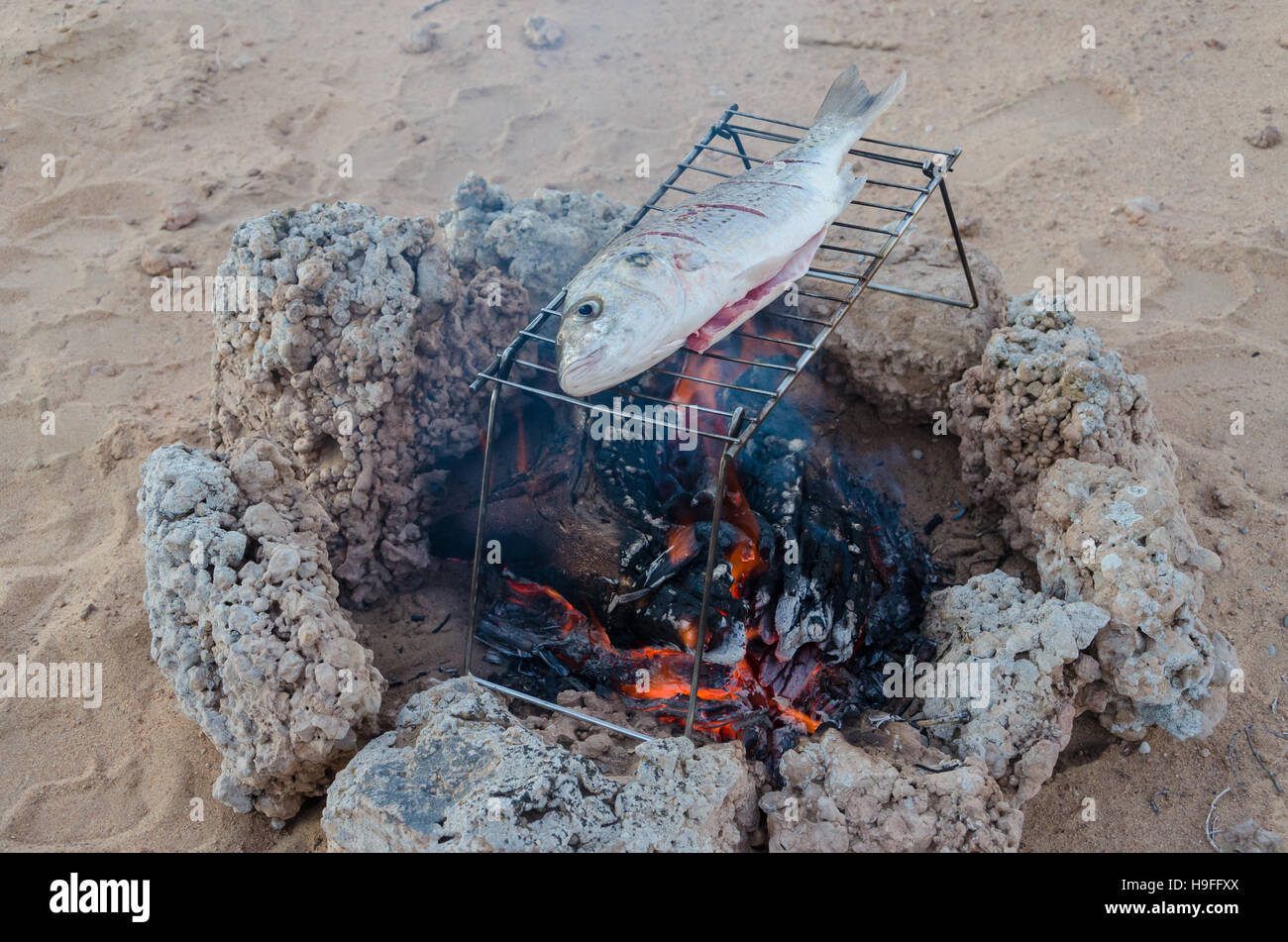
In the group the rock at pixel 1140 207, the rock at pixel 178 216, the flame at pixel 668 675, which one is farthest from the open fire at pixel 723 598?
the rock at pixel 178 216

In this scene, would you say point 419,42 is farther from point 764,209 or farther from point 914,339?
point 764,209

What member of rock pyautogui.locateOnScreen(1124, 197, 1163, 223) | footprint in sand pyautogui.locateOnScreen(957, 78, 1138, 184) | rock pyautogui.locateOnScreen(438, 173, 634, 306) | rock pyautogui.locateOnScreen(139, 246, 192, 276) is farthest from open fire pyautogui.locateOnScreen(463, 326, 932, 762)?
footprint in sand pyautogui.locateOnScreen(957, 78, 1138, 184)

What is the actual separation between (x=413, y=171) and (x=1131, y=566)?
5.00 meters

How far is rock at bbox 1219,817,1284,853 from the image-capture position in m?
2.94

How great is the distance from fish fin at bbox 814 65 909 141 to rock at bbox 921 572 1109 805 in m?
1.89

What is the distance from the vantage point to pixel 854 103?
388 cm

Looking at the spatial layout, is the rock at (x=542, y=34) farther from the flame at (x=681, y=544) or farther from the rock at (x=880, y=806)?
the rock at (x=880, y=806)

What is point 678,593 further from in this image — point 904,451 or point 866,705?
point 904,451

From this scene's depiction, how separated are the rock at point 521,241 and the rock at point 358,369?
8.6 inches

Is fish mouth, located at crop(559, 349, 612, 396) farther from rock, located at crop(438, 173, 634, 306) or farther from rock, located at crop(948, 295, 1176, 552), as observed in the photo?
rock, located at crop(948, 295, 1176, 552)

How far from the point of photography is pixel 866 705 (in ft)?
10.9

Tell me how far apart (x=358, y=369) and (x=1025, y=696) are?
2358 millimetres
